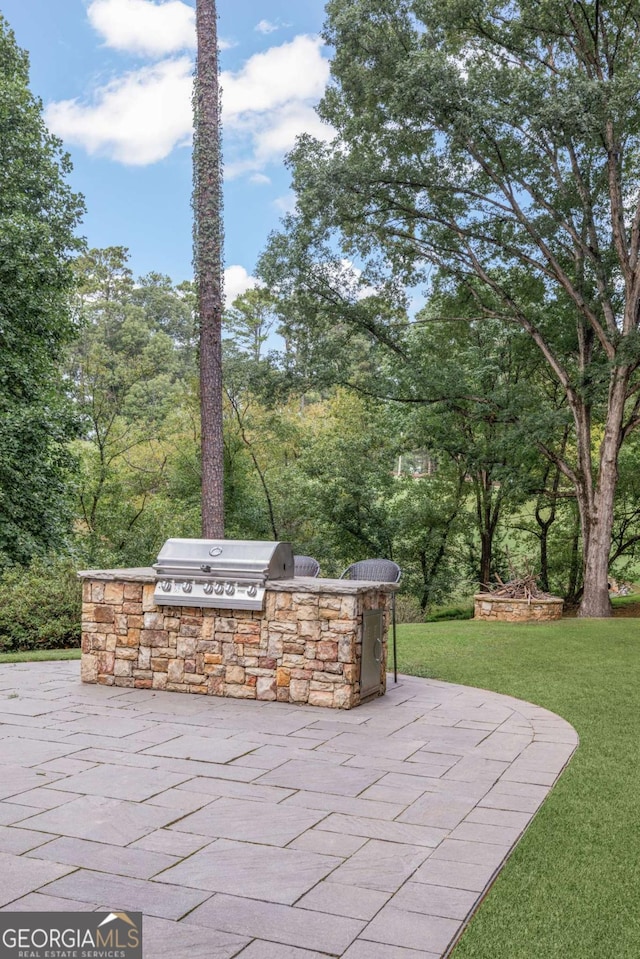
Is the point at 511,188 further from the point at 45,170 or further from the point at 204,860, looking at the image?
the point at 204,860

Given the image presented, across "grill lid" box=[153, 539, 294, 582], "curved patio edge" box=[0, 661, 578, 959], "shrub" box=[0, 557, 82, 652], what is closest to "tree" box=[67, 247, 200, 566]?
"shrub" box=[0, 557, 82, 652]

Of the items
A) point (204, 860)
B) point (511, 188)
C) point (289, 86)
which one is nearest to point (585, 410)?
point (511, 188)

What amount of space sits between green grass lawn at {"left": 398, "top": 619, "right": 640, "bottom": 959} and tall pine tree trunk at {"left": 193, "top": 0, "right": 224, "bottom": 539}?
14.6 feet

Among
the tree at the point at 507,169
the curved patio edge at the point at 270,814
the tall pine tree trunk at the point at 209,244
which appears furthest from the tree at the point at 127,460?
the curved patio edge at the point at 270,814

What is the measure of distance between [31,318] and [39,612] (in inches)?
177

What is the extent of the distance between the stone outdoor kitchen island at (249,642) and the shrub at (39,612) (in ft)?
10.8

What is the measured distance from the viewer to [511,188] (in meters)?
11.1

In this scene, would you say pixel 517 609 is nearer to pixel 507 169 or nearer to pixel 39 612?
pixel 507 169

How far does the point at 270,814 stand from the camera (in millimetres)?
3119

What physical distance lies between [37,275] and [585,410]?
25.9ft

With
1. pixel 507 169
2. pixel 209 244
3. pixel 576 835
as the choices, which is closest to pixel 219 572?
pixel 576 835

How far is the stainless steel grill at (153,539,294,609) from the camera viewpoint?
524 cm

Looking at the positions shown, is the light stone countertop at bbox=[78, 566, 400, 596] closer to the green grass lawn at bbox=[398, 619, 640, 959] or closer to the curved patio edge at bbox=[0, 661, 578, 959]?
the curved patio edge at bbox=[0, 661, 578, 959]

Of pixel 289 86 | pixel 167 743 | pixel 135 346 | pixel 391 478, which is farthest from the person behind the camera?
pixel 135 346
